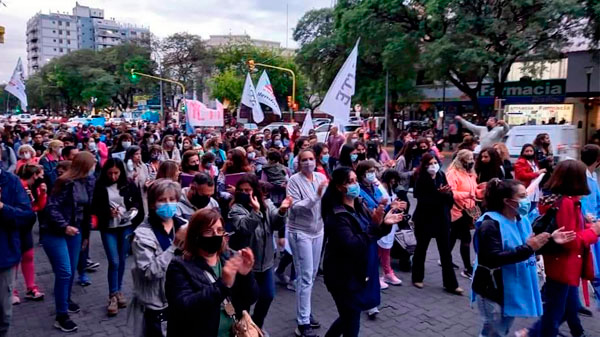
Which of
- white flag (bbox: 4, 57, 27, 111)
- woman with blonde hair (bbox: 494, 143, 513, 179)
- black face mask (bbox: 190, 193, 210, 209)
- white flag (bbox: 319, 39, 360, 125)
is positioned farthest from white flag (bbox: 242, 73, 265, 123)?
black face mask (bbox: 190, 193, 210, 209)

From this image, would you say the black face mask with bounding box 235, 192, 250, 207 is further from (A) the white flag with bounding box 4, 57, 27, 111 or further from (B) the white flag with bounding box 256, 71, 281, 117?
(A) the white flag with bounding box 4, 57, 27, 111

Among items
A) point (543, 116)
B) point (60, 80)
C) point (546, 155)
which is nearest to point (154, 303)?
point (546, 155)

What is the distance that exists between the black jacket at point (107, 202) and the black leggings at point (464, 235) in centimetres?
385

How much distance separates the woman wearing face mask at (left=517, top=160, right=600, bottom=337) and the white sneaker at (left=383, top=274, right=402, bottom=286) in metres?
2.24

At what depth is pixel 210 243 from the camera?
2.68m

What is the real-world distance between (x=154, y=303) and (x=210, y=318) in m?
0.74

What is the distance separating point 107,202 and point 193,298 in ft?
9.87

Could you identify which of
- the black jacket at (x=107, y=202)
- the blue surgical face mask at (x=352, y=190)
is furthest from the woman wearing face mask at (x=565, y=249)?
the black jacket at (x=107, y=202)

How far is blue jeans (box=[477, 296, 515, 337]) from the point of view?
3613 mm

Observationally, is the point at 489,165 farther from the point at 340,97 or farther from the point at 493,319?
the point at 493,319

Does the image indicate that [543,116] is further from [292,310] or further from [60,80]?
[60,80]

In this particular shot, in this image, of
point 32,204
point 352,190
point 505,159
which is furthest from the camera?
point 505,159

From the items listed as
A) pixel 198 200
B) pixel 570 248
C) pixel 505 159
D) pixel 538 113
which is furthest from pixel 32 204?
pixel 538 113

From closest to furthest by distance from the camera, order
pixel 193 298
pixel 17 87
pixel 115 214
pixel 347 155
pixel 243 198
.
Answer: pixel 193 298 → pixel 243 198 → pixel 115 214 → pixel 347 155 → pixel 17 87
